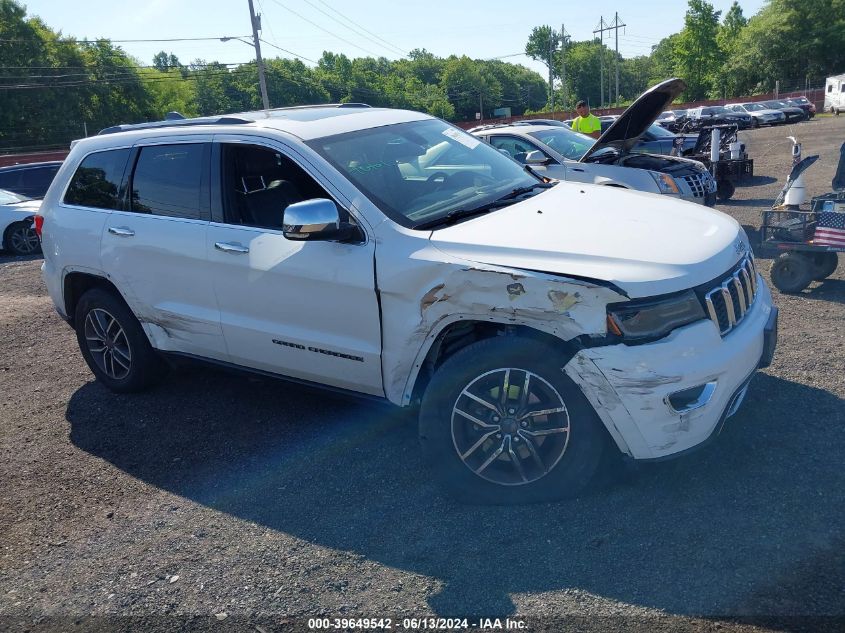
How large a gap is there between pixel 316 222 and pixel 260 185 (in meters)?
0.91

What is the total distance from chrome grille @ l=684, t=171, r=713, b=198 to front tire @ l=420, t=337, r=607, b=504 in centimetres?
686

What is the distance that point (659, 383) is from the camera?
3.00 meters

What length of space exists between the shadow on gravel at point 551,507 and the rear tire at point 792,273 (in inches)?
88.7

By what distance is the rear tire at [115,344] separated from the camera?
16.5 feet

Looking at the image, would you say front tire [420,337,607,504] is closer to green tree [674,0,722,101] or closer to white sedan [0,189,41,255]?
white sedan [0,189,41,255]

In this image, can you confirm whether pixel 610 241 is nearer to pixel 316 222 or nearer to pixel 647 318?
pixel 647 318

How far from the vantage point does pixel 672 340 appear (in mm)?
3051

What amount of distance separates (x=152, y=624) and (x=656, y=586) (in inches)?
80.6

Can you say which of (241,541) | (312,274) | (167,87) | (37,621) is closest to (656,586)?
(241,541)

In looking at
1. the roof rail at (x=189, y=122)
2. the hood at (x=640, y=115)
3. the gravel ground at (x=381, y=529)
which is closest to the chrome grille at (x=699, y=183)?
the hood at (x=640, y=115)

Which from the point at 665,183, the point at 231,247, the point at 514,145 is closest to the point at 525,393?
the point at 231,247

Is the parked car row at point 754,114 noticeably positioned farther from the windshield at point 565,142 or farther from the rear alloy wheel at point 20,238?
the rear alloy wheel at point 20,238

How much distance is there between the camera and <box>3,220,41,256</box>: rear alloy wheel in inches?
550

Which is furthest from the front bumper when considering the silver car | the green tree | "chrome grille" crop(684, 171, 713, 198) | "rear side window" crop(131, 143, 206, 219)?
the green tree
